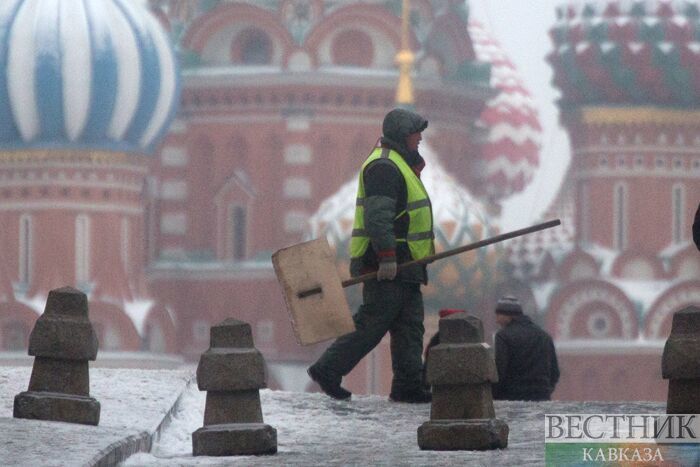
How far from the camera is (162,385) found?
575 inches

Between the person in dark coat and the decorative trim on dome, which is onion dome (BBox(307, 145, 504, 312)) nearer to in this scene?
the decorative trim on dome

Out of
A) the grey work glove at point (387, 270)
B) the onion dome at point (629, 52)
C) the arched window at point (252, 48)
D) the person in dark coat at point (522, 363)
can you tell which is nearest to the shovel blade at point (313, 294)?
the grey work glove at point (387, 270)

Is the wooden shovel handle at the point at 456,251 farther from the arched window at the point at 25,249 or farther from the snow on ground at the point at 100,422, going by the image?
the arched window at the point at 25,249

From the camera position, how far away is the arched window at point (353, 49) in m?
53.9

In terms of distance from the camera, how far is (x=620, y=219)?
5381 centimetres

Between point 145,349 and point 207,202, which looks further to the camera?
point 207,202

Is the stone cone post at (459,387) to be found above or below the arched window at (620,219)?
below

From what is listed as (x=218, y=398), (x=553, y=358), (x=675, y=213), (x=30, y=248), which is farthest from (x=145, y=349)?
(x=218, y=398)

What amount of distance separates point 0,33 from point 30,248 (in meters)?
3.30

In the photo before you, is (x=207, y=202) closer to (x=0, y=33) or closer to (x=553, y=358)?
(x=0, y=33)

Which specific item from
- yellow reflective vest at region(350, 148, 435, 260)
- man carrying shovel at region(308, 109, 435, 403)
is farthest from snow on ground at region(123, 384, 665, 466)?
yellow reflective vest at region(350, 148, 435, 260)

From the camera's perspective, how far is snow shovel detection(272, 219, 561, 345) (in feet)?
45.5

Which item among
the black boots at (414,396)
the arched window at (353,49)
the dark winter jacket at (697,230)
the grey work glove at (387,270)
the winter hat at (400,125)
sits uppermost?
the arched window at (353,49)

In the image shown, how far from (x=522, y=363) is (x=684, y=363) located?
3472 millimetres
